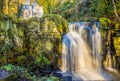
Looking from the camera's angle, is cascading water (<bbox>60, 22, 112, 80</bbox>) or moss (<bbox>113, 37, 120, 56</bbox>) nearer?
cascading water (<bbox>60, 22, 112, 80</bbox>)

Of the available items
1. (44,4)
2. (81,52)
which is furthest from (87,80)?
(44,4)

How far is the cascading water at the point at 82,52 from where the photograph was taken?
31.0 ft

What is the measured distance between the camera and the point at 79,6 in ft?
47.7

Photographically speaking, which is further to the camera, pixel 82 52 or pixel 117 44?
pixel 117 44

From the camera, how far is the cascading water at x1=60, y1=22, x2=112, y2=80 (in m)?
9.46

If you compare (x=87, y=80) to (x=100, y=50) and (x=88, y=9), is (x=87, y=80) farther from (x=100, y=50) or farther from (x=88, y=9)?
(x=88, y=9)

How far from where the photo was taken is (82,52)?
10203 millimetres

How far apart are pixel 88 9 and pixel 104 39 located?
146 inches

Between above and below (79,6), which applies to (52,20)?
below

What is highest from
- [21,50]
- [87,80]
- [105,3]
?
[105,3]

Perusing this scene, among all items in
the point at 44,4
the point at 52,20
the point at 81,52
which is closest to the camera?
the point at 52,20

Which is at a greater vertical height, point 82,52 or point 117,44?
point 117,44

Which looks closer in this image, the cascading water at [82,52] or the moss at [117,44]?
the cascading water at [82,52]

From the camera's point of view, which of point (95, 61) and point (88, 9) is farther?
point (88, 9)
